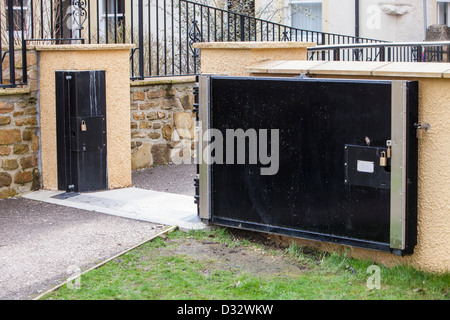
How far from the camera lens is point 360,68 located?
5.38m

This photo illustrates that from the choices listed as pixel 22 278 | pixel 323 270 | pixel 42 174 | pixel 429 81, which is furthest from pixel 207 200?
pixel 42 174

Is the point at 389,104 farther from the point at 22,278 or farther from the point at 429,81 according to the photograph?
the point at 22,278

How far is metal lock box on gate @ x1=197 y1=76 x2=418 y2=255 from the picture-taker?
4988 millimetres

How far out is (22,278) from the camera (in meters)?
5.17

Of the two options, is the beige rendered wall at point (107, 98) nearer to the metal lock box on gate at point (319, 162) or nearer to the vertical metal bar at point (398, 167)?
the metal lock box on gate at point (319, 162)

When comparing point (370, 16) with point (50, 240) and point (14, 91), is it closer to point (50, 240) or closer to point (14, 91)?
point (14, 91)

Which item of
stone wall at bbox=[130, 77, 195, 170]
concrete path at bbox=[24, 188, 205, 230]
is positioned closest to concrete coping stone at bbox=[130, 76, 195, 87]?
stone wall at bbox=[130, 77, 195, 170]

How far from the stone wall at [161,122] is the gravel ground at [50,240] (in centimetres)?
138

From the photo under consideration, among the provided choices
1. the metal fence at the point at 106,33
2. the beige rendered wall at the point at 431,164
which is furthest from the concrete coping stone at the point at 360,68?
the metal fence at the point at 106,33

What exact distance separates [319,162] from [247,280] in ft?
3.28

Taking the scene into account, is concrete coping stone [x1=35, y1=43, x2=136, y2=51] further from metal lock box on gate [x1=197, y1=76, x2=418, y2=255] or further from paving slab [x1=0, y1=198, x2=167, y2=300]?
metal lock box on gate [x1=197, y1=76, x2=418, y2=255]

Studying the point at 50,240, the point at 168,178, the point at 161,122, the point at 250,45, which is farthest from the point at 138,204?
the point at 161,122

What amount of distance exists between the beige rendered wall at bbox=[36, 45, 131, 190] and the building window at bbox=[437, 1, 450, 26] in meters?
10.3

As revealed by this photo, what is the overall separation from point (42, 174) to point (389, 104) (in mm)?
4202
